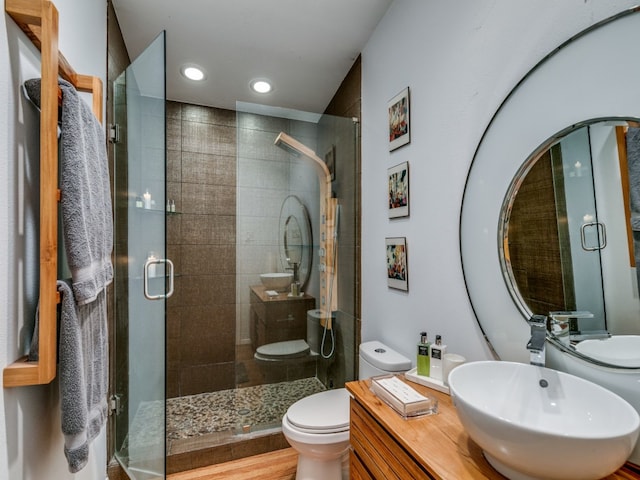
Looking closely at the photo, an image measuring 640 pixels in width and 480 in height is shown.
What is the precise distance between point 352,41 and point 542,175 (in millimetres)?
1562

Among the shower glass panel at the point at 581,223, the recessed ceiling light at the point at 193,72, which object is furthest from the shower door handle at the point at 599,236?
the recessed ceiling light at the point at 193,72

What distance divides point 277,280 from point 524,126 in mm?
1674

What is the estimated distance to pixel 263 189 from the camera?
2.14m

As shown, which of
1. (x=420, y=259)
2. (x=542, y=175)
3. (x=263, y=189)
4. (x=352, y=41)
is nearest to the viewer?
(x=542, y=175)

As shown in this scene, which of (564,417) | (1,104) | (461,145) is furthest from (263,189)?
(564,417)

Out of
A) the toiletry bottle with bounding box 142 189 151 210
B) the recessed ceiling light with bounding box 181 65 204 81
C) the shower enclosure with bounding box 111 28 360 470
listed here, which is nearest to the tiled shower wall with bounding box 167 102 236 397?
the shower enclosure with bounding box 111 28 360 470

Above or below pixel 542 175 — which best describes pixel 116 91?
above

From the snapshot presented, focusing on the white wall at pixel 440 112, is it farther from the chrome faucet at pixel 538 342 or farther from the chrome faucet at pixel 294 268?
the chrome faucet at pixel 294 268

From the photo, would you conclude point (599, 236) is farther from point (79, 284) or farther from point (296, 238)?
point (296, 238)

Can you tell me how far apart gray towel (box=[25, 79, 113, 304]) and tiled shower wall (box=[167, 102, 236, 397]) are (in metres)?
1.79

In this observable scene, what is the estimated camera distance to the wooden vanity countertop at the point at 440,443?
0.74 m

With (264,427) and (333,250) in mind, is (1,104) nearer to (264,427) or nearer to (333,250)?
(333,250)

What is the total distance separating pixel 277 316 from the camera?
2.23 meters

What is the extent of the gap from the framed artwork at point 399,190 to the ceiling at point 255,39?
3.03 ft
